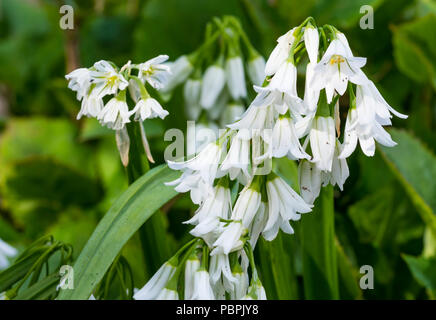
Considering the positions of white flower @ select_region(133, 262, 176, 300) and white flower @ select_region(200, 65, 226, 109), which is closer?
white flower @ select_region(133, 262, 176, 300)

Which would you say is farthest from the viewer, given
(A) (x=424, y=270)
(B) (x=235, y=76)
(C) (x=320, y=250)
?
(B) (x=235, y=76)

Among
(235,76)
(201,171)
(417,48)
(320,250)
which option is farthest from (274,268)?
(417,48)

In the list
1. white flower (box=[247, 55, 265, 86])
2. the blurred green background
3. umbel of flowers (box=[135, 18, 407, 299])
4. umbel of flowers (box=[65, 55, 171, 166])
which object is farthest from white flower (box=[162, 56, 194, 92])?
umbel of flowers (box=[135, 18, 407, 299])

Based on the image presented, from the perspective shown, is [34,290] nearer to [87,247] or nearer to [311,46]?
[87,247]

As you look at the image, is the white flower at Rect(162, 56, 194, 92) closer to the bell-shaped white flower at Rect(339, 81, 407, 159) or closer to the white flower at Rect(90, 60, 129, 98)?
the white flower at Rect(90, 60, 129, 98)

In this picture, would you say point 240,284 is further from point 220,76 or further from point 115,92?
point 220,76

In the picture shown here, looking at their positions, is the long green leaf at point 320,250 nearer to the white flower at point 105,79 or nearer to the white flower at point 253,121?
the white flower at point 253,121

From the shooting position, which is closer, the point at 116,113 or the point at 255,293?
the point at 255,293
